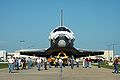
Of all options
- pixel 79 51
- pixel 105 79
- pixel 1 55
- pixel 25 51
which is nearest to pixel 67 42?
pixel 79 51

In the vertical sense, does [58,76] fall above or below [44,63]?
below

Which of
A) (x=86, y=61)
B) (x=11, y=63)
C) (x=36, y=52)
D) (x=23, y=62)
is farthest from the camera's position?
(x=36, y=52)

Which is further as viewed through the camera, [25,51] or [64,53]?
[25,51]

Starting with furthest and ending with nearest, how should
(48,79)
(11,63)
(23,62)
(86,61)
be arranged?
(86,61) → (23,62) → (11,63) → (48,79)

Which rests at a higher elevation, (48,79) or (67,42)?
(67,42)

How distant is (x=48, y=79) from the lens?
64.4ft

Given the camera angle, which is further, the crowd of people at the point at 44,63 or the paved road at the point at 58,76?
the crowd of people at the point at 44,63

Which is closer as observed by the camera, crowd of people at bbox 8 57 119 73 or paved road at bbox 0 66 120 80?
paved road at bbox 0 66 120 80

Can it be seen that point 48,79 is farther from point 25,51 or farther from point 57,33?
point 25,51

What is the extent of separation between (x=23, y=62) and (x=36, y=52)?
1545 cm

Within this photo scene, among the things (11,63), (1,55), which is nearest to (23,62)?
(11,63)

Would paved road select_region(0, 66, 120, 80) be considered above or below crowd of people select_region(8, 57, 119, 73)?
below

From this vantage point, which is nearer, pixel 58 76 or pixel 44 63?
pixel 58 76

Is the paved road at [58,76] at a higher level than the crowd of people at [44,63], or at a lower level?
lower
